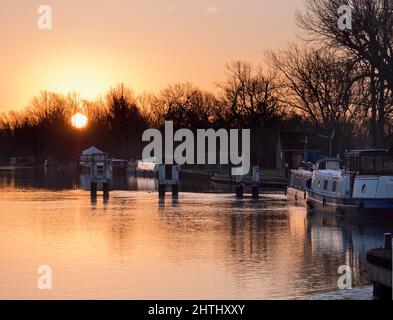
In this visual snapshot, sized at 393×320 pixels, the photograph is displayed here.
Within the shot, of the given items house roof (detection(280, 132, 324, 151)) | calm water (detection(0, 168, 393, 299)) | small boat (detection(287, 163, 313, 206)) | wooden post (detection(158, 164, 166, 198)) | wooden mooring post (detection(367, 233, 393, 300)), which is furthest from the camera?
house roof (detection(280, 132, 324, 151))

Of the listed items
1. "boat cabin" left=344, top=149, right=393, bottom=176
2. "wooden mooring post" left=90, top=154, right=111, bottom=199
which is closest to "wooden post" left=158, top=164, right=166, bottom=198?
"wooden mooring post" left=90, top=154, right=111, bottom=199

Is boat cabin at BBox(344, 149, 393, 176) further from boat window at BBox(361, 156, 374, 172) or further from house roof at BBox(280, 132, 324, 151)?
house roof at BBox(280, 132, 324, 151)

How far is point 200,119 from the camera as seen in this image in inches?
5025

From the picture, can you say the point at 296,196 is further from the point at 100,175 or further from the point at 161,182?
the point at 100,175

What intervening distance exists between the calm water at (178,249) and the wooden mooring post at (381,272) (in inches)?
99.0

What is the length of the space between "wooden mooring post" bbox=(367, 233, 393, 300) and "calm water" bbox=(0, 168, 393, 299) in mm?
2515

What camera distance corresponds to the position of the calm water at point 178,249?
23938 mm

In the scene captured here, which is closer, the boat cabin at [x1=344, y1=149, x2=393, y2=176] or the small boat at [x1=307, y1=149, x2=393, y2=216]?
the small boat at [x1=307, y1=149, x2=393, y2=216]

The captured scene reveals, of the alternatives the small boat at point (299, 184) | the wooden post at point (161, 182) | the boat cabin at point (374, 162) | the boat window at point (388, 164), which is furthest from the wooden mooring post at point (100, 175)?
the boat window at point (388, 164)

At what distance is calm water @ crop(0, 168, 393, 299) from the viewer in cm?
2394

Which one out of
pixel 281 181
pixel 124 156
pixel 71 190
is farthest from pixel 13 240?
pixel 124 156

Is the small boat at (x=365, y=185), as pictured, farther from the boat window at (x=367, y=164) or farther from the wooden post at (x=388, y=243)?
the wooden post at (x=388, y=243)
